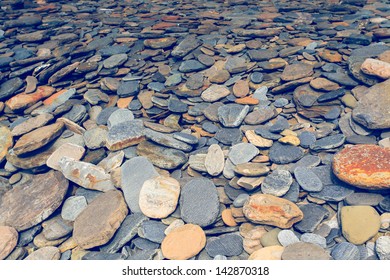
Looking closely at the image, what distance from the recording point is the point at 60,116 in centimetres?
425

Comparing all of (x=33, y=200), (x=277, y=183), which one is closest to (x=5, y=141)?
(x=33, y=200)

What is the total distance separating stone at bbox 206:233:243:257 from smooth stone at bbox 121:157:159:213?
2.54 ft

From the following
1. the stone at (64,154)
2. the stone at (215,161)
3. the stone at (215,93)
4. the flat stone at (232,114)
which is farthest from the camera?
the stone at (215,93)

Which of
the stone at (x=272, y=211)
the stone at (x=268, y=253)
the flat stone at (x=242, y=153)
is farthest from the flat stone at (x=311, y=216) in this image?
the flat stone at (x=242, y=153)

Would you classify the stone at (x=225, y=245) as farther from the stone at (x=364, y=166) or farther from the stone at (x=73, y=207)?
the stone at (x=73, y=207)

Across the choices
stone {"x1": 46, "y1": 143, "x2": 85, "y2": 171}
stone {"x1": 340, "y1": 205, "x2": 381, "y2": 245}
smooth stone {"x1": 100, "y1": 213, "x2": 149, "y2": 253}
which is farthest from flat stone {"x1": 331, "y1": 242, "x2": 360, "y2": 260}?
stone {"x1": 46, "y1": 143, "x2": 85, "y2": 171}

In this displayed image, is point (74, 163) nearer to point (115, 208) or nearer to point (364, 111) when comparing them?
point (115, 208)

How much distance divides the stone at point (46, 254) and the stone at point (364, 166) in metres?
2.58

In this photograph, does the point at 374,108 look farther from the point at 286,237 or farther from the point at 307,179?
the point at 286,237

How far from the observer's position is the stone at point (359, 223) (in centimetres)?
269

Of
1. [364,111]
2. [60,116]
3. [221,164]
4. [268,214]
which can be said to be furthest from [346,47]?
[60,116]

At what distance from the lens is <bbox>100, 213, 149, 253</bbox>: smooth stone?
295cm

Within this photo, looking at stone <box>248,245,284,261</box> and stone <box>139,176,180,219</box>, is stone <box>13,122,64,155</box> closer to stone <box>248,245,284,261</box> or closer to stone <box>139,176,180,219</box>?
stone <box>139,176,180,219</box>

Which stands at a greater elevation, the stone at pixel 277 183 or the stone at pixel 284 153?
the stone at pixel 284 153
